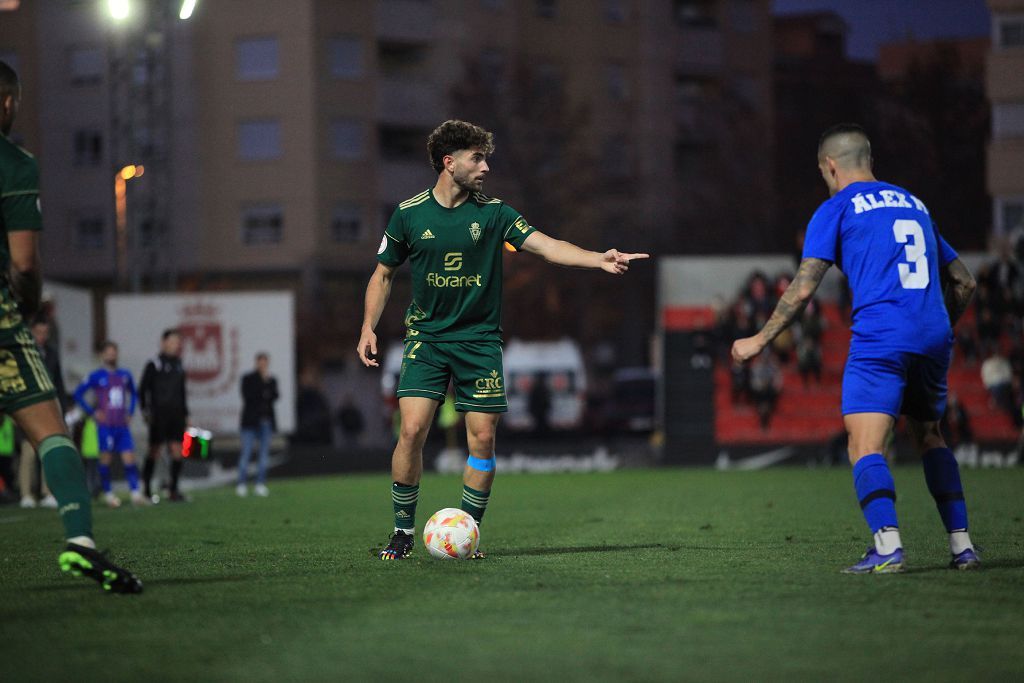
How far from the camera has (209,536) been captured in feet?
38.9

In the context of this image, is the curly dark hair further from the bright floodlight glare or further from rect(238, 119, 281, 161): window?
rect(238, 119, 281, 161): window

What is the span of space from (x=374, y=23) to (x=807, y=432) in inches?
1313

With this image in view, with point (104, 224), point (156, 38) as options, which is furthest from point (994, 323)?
point (104, 224)

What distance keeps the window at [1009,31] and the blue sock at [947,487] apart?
3976 cm

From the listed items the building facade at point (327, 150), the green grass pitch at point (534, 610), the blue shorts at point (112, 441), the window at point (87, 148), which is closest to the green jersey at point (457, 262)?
the green grass pitch at point (534, 610)

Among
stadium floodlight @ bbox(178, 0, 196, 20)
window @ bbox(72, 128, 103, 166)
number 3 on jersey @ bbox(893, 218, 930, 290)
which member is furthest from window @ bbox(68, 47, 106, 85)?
number 3 on jersey @ bbox(893, 218, 930, 290)

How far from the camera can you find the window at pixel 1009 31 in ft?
147

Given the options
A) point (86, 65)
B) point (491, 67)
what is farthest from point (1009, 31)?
point (86, 65)

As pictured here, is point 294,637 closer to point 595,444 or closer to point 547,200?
point 595,444

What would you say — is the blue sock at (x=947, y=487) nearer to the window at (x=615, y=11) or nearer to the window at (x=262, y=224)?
the window at (x=262, y=224)

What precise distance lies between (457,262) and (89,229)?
2124 inches

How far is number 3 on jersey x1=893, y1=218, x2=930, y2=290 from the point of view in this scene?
750 cm

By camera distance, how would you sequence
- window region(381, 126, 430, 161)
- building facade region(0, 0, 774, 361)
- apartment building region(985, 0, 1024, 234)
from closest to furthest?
apartment building region(985, 0, 1024, 234), building facade region(0, 0, 774, 361), window region(381, 126, 430, 161)

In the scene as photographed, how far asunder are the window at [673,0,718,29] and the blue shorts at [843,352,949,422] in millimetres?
61097
